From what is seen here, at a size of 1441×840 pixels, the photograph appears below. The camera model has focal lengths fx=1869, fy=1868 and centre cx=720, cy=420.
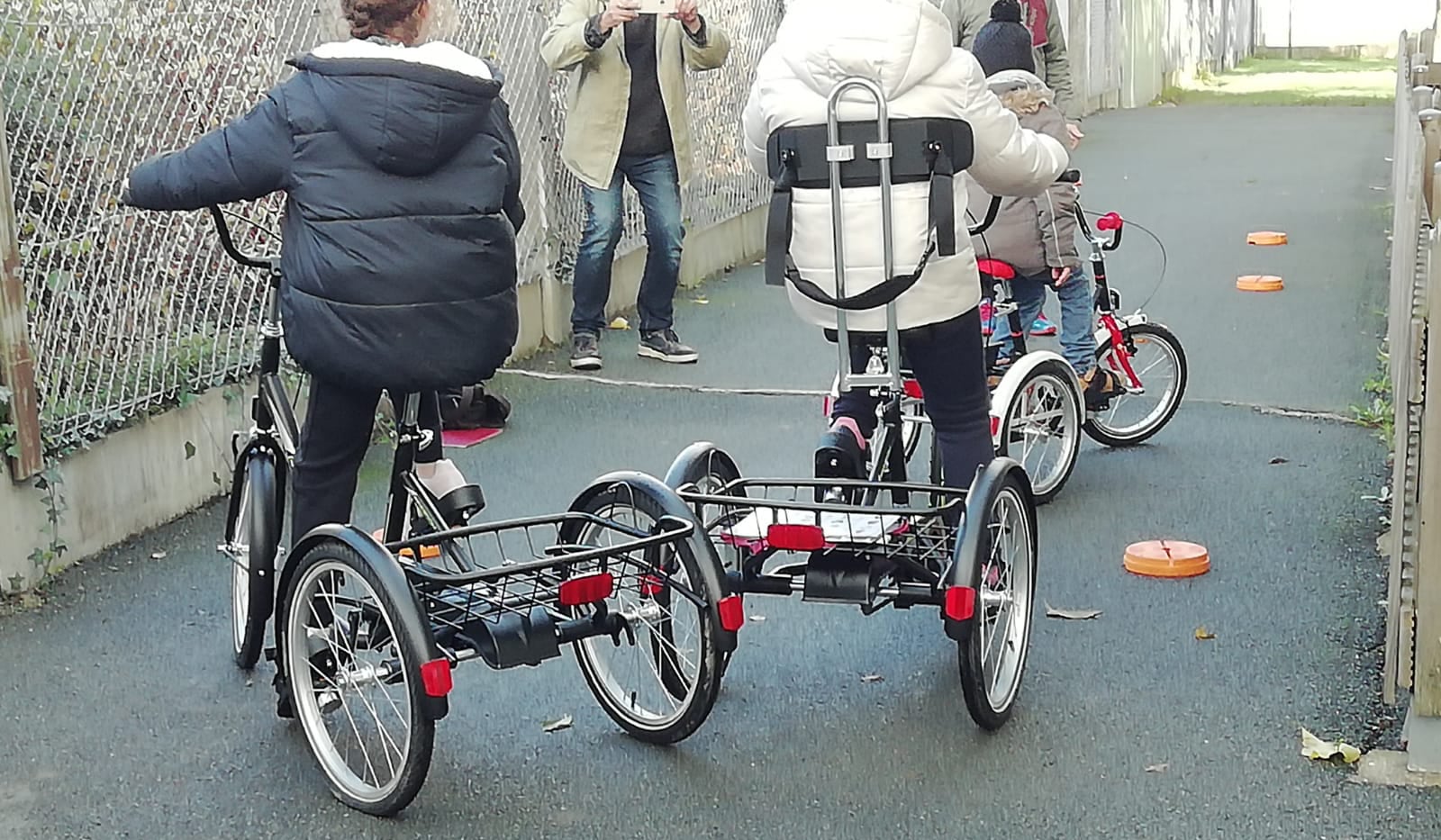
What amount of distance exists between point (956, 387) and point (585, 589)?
1.28 m

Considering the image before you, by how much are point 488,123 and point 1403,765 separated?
8.05 feet

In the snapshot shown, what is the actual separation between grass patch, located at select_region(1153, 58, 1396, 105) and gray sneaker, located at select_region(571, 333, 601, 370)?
56.1 feet

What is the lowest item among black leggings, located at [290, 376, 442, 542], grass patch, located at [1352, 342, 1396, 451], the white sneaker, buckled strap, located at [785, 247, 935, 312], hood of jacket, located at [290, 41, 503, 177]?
grass patch, located at [1352, 342, 1396, 451]

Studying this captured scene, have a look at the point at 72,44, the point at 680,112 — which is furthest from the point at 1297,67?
the point at 72,44

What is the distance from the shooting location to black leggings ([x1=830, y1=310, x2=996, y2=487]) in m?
4.63

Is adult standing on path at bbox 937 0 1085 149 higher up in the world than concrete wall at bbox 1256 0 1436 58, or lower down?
higher up

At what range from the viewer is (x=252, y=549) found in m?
4.49

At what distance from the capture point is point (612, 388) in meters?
8.35

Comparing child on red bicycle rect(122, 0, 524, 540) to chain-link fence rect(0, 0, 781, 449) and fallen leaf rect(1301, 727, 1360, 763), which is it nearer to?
chain-link fence rect(0, 0, 781, 449)

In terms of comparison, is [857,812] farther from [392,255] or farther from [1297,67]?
[1297,67]

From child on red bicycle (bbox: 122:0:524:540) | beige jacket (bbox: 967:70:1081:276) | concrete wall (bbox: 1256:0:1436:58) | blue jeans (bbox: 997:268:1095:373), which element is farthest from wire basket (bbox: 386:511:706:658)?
concrete wall (bbox: 1256:0:1436:58)

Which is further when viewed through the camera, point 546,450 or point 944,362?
point 546,450

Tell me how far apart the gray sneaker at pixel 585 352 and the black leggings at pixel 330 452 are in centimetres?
420

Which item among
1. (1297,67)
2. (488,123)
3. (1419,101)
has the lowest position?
(1297,67)
